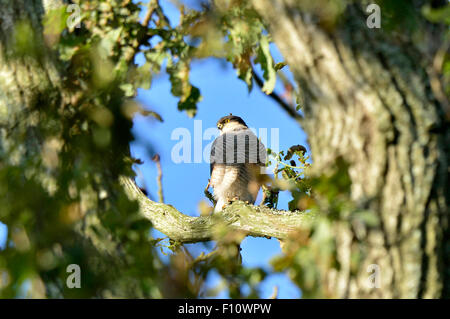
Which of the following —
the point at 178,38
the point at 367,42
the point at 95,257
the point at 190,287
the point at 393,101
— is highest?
the point at 178,38

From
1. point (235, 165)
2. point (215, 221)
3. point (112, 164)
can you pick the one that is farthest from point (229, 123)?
point (112, 164)

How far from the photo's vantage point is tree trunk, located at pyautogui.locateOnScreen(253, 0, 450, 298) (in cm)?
167

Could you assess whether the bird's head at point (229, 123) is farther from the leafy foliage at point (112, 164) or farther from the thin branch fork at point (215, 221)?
the leafy foliage at point (112, 164)

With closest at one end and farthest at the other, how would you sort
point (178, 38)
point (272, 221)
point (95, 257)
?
point (95, 257)
point (178, 38)
point (272, 221)

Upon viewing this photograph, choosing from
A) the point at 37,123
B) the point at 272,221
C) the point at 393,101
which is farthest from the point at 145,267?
the point at 272,221

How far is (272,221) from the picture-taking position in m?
4.02

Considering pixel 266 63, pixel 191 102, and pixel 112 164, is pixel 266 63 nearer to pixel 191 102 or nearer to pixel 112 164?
pixel 191 102

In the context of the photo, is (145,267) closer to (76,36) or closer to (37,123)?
(37,123)

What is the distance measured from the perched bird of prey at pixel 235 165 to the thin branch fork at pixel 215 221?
214 cm

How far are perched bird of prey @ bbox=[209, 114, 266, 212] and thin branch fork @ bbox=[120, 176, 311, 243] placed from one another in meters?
2.14

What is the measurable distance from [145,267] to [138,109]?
1.84ft

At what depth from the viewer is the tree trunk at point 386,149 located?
1.67 m

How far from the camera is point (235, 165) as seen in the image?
661 centimetres

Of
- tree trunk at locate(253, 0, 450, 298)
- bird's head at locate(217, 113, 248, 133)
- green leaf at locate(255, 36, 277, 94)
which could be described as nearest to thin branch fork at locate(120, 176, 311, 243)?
green leaf at locate(255, 36, 277, 94)
